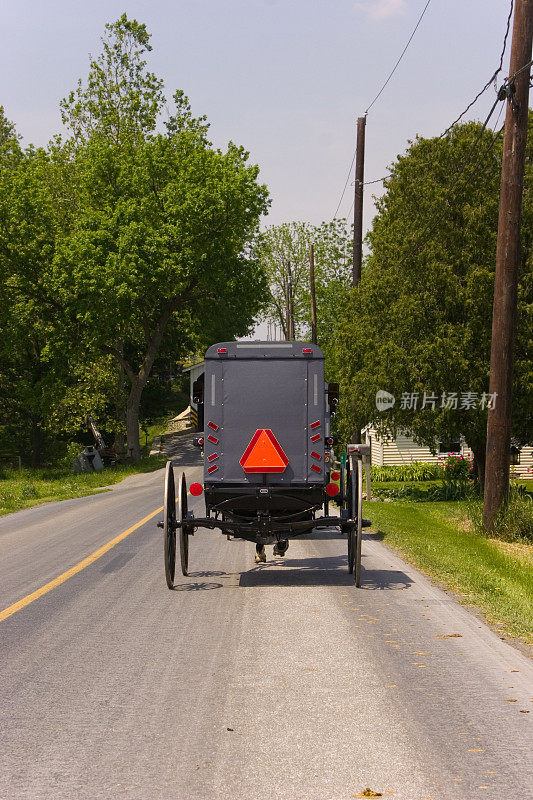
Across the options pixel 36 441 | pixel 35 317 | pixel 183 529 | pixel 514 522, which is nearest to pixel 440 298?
pixel 514 522

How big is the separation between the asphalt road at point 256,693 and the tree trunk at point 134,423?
38.0 m

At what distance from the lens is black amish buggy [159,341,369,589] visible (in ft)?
34.2

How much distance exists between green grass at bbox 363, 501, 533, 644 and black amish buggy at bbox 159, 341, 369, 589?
1.58 m

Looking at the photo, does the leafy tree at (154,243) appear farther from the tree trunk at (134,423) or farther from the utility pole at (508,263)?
the utility pole at (508,263)

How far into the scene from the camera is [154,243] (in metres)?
44.4

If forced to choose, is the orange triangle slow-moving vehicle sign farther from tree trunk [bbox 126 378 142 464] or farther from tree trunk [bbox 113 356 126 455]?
tree trunk [bbox 113 356 126 455]

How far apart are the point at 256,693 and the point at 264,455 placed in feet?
15.7

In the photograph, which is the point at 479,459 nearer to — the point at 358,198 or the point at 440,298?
the point at 440,298
